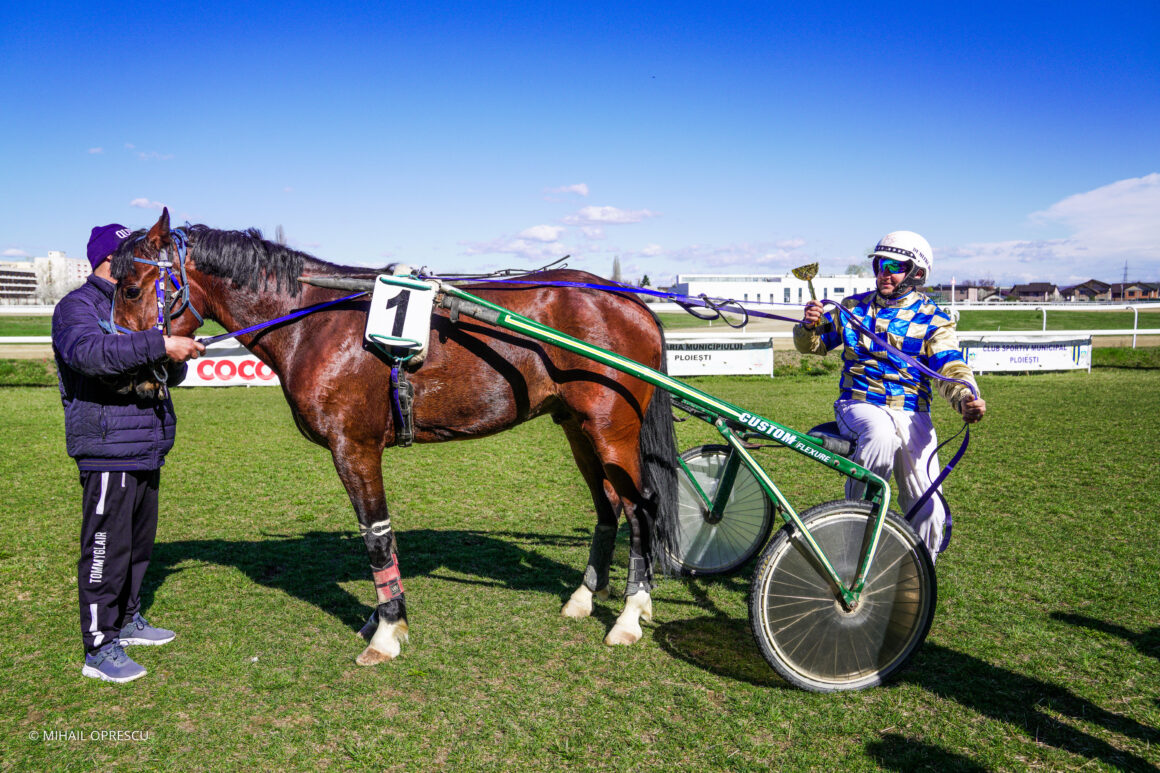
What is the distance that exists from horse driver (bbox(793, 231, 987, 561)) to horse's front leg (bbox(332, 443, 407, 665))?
265 cm

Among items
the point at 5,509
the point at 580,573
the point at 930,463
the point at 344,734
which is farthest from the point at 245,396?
the point at 930,463

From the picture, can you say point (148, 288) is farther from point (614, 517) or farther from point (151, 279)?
point (614, 517)

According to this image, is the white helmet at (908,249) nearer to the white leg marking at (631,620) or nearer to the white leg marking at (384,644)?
the white leg marking at (631,620)

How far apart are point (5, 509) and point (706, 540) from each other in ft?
22.2

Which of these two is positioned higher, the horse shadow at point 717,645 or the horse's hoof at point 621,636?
the horse's hoof at point 621,636

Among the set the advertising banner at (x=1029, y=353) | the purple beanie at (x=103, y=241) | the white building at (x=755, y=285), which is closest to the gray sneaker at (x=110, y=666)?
the purple beanie at (x=103, y=241)

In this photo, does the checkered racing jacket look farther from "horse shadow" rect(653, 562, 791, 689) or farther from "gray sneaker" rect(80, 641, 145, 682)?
"gray sneaker" rect(80, 641, 145, 682)

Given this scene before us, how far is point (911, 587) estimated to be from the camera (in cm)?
361

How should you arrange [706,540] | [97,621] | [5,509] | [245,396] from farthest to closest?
[245,396], [5,509], [706,540], [97,621]

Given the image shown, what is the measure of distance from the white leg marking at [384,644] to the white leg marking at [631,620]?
119 centimetres

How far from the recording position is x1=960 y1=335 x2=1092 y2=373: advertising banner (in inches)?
741

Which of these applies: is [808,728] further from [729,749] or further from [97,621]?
[97,621]

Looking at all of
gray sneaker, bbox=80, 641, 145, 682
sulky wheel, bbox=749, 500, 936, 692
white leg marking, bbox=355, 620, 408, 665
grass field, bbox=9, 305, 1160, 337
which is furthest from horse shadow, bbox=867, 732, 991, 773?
grass field, bbox=9, 305, 1160, 337

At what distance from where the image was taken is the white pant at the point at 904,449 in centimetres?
393
